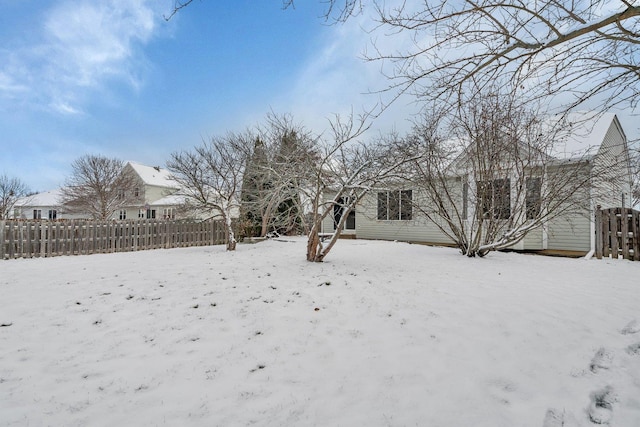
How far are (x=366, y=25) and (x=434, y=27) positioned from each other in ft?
2.42

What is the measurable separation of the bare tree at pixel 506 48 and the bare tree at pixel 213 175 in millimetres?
8728

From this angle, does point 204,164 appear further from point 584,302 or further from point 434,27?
point 584,302

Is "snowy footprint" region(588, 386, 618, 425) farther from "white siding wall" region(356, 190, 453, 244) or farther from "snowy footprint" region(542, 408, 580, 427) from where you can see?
"white siding wall" region(356, 190, 453, 244)

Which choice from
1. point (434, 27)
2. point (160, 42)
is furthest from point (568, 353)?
point (160, 42)

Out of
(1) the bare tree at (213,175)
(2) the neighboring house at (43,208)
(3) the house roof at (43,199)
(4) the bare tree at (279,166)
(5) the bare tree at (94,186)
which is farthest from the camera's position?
(2) the neighboring house at (43,208)

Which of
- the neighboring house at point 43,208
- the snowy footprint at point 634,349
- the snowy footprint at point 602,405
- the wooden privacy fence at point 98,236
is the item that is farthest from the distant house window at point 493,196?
the neighboring house at point 43,208

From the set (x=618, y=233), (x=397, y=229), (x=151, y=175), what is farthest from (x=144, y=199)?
(x=618, y=233)

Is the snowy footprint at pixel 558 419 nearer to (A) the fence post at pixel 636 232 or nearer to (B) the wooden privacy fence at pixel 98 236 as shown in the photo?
(A) the fence post at pixel 636 232

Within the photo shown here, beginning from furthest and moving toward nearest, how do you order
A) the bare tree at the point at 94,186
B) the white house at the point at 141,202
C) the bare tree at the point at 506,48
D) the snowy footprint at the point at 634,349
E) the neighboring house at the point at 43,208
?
the neighboring house at the point at 43,208 → the white house at the point at 141,202 → the bare tree at the point at 94,186 → the bare tree at the point at 506,48 → the snowy footprint at the point at 634,349

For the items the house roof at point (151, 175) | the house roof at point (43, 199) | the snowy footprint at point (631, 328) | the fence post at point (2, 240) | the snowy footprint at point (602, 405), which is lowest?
the snowy footprint at point (602, 405)

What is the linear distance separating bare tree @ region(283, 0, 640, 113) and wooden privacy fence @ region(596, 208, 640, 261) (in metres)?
6.15

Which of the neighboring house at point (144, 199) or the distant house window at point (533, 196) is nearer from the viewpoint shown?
the distant house window at point (533, 196)

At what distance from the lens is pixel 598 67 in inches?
136

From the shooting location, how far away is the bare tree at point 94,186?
26.3 meters
